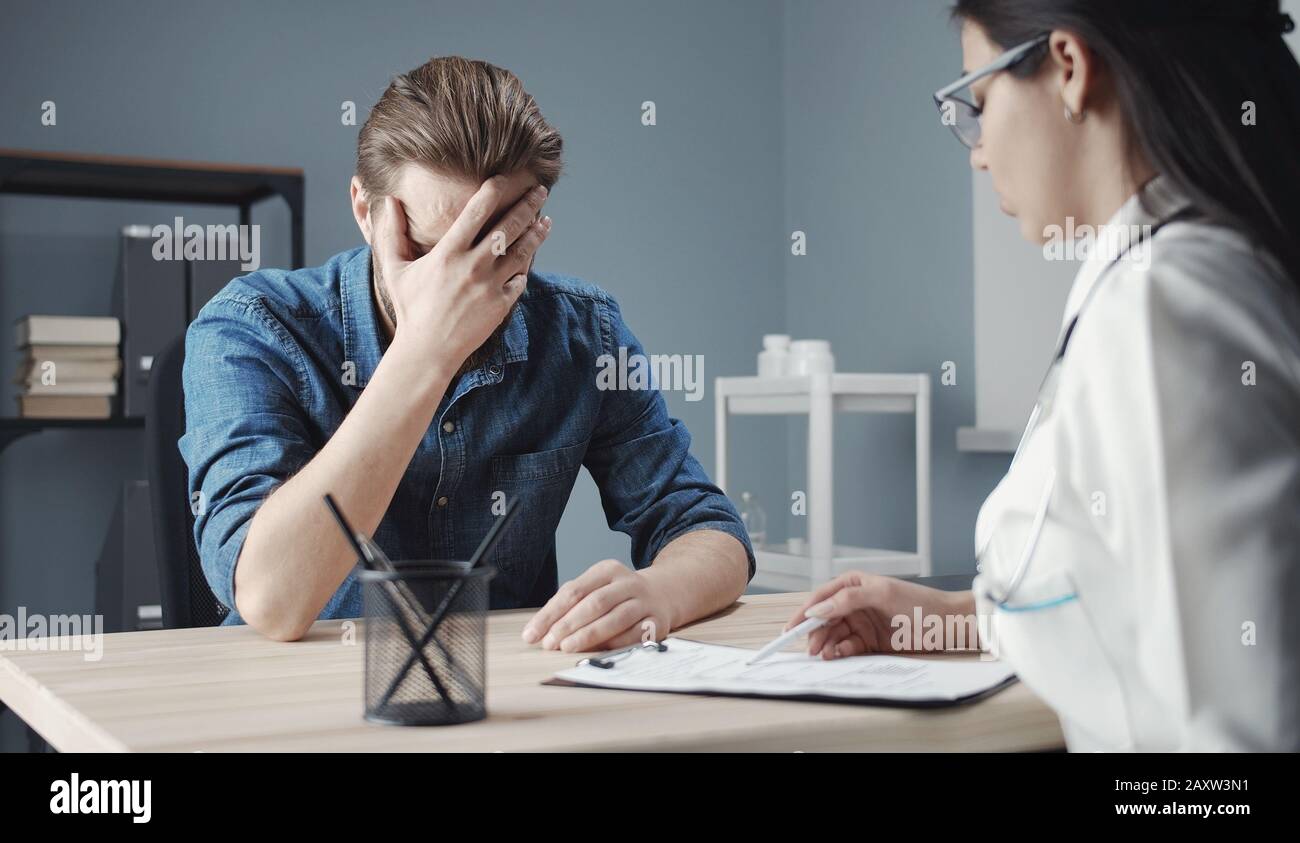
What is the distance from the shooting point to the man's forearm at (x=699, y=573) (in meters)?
1.21

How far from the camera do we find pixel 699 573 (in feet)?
4.19

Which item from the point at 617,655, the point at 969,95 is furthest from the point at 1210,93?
the point at 617,655

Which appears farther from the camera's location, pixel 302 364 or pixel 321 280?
pixel 321 280

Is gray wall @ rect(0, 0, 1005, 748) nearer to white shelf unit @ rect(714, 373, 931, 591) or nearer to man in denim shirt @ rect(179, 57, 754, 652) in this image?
white shelf unit @ rect(714, 373, 931, 591)

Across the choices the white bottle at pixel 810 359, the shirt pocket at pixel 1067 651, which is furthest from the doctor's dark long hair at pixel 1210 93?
the white bottle at pixel 810 359

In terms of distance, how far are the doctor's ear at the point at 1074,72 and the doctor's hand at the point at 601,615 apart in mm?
549

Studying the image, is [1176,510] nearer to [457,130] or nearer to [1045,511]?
[1045,511]

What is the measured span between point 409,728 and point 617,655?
27cm

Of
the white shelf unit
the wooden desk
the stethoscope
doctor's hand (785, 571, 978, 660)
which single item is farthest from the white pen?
the white shelf unit
